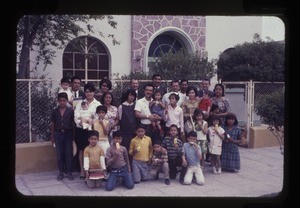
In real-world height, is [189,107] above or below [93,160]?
above

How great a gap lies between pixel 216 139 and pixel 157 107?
0.77m

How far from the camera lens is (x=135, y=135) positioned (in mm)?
3699

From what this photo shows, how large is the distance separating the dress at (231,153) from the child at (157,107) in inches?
30.8

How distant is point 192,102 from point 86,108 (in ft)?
4.00

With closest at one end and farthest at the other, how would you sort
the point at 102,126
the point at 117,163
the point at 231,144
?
the point at 117,163 → the point at 102,126 → the point at 231,144

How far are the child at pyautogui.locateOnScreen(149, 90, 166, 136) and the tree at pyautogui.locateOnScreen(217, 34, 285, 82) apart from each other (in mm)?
3316

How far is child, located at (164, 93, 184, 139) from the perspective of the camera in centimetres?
390

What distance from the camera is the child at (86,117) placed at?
355 centimetres

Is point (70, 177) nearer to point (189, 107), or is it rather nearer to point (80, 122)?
point (80, 122)

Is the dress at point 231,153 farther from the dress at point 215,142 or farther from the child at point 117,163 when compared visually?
the child at point 117,163

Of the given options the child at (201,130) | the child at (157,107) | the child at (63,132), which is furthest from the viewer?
the child at (201,130)

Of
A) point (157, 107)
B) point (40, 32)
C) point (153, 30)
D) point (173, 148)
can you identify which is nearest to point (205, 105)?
point (157, 107)

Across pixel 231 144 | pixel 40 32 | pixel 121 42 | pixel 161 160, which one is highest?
pixel 121 42

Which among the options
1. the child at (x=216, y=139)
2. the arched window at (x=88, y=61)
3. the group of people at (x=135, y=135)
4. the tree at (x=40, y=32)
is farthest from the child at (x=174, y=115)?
the arched window at (x=88, y=61)
